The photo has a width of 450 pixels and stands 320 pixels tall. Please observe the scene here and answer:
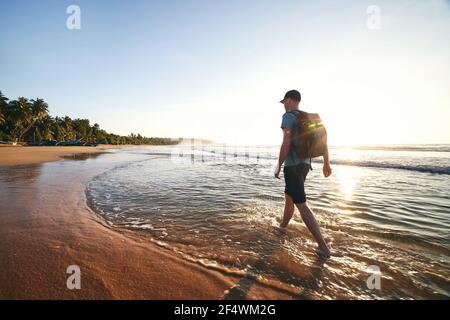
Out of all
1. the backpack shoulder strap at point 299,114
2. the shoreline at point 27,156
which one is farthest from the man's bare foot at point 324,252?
the shoreline at point 27,156

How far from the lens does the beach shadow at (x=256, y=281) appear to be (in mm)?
2135

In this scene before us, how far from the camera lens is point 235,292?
2166mm

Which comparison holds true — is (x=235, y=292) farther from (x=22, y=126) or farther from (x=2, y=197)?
(x=22, y=126)

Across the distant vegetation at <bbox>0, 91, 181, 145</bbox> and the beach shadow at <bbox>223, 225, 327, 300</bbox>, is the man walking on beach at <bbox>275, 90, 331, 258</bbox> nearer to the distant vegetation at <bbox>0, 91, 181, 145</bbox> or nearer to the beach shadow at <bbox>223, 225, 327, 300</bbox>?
the beach shadow at <bbox>223, 225, 327, 300</bbox>

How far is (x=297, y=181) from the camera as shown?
3.27m

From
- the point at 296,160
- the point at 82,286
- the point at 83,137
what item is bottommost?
the point at 82,286

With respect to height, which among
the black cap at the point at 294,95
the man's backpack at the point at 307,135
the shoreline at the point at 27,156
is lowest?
the shoreline at the point at 27,156

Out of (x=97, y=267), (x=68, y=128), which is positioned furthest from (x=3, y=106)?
(x=97, y=267)

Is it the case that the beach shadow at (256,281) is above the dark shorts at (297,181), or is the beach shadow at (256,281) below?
below

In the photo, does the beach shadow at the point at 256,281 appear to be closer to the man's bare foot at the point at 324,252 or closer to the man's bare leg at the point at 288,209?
the man's bare foot at the point at 324,252

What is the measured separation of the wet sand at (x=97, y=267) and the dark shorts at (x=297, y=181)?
56.2 inches
